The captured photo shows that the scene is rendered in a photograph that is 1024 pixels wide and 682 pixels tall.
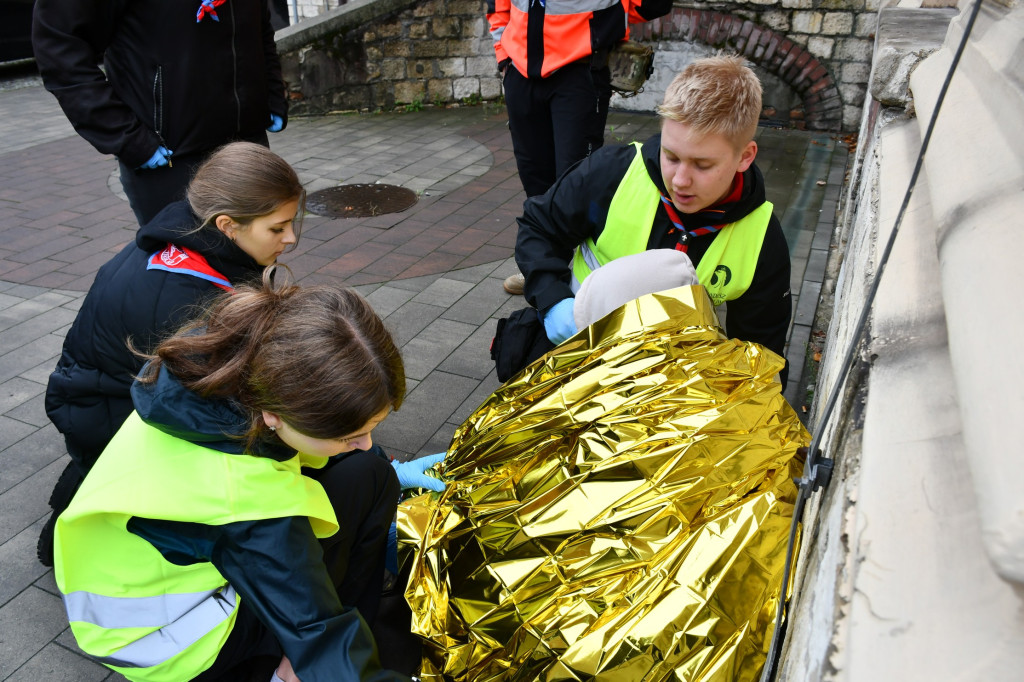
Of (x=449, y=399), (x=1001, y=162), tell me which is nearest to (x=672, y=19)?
(x=449, y=399)

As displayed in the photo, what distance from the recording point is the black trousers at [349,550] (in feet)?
5.48

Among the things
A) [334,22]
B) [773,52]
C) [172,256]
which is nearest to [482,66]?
[334,22]

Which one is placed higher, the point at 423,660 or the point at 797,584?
the point at 797,584

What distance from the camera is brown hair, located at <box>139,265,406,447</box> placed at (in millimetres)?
1458

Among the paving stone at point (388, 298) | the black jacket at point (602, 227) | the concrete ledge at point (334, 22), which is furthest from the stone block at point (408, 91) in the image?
the black jacket at point (602, 227)

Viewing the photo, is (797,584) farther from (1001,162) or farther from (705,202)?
(705,202)

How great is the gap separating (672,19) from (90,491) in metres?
6.73

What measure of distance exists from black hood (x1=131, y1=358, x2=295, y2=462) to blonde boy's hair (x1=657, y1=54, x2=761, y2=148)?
4.18 feet

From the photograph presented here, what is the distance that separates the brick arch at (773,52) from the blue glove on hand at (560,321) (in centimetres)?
531

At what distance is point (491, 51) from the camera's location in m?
7.79

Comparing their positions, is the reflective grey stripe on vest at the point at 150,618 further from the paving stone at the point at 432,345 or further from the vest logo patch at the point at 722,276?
the paving stone at the point at 432,345

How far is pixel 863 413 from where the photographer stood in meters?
0.83

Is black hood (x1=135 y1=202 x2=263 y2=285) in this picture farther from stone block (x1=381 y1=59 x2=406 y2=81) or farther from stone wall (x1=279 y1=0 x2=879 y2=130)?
stone block (x1=381 y1=59 x2=406 y2=81)

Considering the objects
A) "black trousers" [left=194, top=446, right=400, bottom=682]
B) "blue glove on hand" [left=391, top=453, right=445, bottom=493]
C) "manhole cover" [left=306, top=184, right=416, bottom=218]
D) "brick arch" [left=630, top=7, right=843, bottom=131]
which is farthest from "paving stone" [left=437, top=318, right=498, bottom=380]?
"brick arch" [left=630, top=7, right=843, bottom=131]
